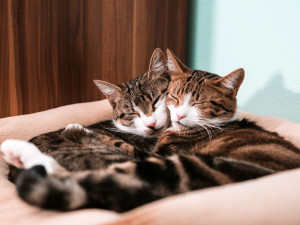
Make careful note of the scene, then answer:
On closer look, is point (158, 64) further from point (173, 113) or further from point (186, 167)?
point (186, 167)

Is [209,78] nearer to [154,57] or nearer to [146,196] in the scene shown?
[154,57]

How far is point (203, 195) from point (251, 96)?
4.66ft

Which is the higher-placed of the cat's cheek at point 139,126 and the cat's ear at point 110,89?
the cat's ear at point 110,89

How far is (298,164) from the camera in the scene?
3.07 ft

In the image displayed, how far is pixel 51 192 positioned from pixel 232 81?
92 cm

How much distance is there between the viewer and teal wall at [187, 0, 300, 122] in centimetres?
160

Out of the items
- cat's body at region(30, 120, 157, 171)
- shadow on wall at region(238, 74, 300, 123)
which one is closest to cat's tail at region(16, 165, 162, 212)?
cat's body at region(30, 120, 157, 171)

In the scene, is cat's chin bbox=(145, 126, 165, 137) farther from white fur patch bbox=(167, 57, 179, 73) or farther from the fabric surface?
the fabric surface

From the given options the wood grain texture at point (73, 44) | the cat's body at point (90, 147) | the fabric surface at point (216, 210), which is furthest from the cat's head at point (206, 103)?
the wood grain texture at point (73, 44)

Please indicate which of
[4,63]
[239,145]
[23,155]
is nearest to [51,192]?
[23,155]

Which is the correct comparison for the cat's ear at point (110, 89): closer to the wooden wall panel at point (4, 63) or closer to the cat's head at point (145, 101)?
the cat's head at point (145, 101)

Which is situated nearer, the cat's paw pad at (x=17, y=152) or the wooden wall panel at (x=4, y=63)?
the cat's paw pad at (x=17, y=152)

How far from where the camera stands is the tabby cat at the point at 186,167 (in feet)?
2.21

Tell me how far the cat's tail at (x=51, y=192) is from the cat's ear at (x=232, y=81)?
0.83m
